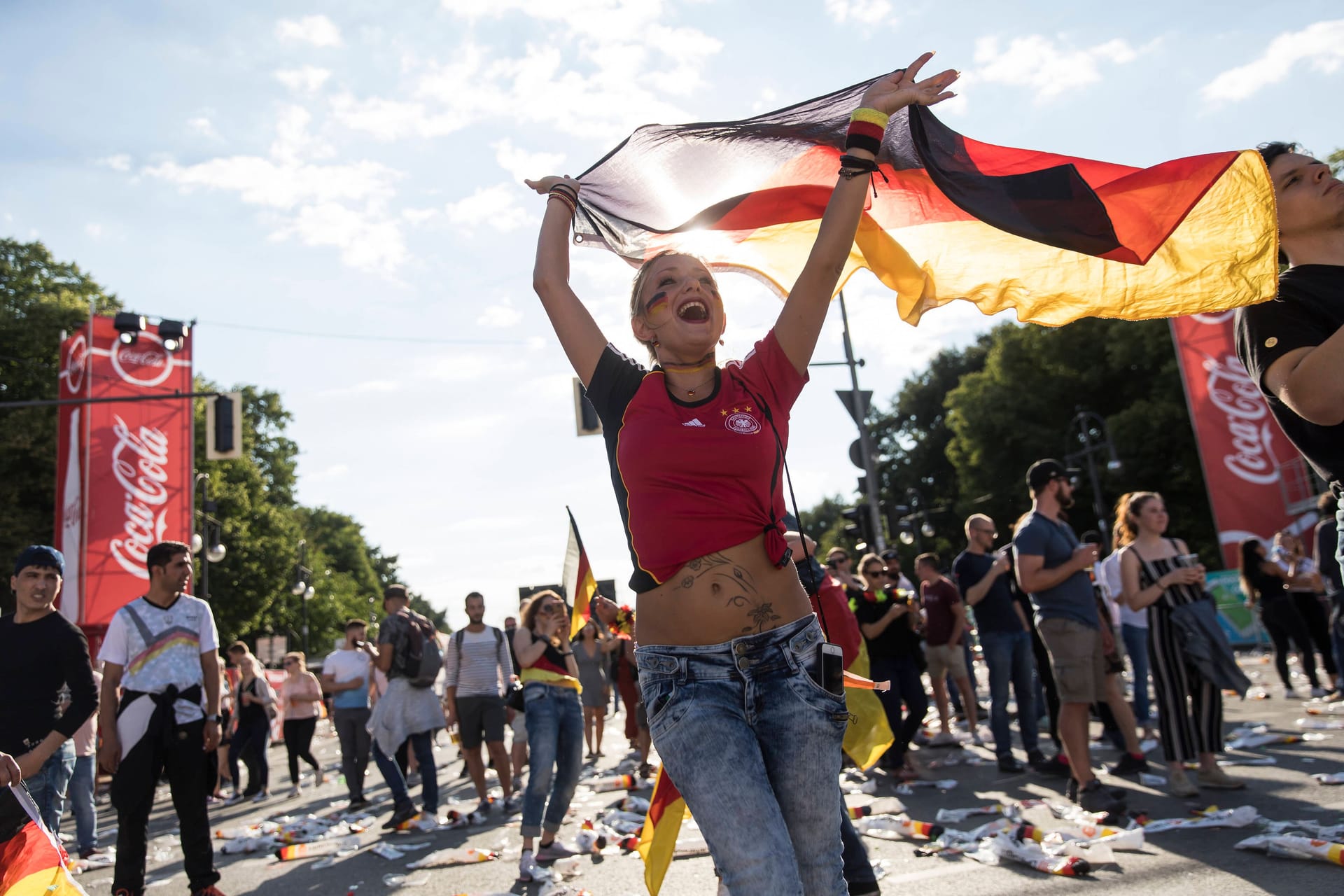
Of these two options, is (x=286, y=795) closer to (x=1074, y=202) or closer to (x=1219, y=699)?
(x=1219, y=699)

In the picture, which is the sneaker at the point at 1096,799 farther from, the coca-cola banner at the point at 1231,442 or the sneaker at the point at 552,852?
the coca-cola banner at the point at 1231,442

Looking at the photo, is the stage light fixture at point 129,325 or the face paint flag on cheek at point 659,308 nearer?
the face paint flag on cheek at point 659,308

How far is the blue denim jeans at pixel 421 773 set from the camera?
9422 mm

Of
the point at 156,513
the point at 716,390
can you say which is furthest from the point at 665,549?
the point at 156,513

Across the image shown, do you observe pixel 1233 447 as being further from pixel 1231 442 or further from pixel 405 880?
pixel 405 880

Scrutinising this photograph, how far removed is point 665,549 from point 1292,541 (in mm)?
12285

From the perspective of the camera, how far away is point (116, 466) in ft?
66.9

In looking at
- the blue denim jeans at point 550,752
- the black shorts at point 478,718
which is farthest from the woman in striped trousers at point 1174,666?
the black shorts at point 478,718

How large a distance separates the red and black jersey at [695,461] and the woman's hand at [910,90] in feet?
2.43

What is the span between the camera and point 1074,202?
11.3 feet

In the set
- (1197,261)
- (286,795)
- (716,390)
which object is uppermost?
(1197,261)

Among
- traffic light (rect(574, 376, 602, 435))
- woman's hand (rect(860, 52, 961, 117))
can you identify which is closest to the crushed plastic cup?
woman's hand (rect(860, 52, 961, 117))

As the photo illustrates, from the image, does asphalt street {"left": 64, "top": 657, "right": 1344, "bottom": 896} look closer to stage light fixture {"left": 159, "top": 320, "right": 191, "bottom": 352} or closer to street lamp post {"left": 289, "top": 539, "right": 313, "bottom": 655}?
stage light fixture {"left": 159, "top": 320, "right": 191, "bottom": 352}

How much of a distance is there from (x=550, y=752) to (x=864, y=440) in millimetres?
14865
